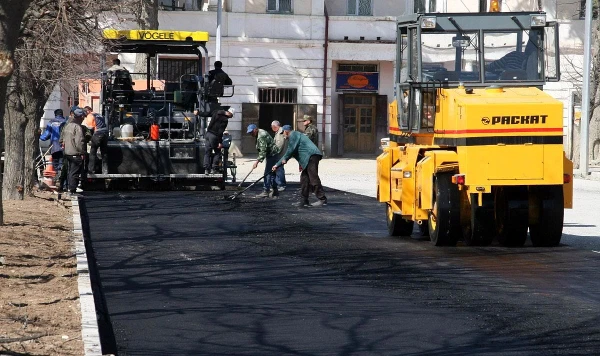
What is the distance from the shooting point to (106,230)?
56.7 feet

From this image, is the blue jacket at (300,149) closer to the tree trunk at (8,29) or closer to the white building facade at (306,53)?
the tree trunk at (8,29)

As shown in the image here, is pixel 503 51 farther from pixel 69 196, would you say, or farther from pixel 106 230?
pixel 69 196

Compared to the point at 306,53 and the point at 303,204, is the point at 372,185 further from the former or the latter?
the point at 306,53

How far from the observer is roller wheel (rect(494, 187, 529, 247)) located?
15328 mm

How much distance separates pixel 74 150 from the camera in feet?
80.0

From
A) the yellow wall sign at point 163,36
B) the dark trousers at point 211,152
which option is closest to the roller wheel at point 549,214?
the dark trousers at point 211,152

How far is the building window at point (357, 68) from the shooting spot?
4775 cm

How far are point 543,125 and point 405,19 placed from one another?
2814 millimetres

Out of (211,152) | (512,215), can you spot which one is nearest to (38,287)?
(512,215)

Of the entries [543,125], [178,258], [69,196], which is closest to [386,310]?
[178,258]

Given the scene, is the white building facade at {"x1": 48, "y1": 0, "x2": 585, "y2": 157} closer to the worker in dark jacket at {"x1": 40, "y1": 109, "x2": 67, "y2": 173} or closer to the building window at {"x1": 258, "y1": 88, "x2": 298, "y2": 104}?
the building window at {"x1": 258, "y1": 88, "x2": 298, "y2": 104}

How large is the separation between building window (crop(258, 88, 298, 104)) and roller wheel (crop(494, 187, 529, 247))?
31159 mm

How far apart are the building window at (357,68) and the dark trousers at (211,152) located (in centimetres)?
2176

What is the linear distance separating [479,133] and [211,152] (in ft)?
37.6
